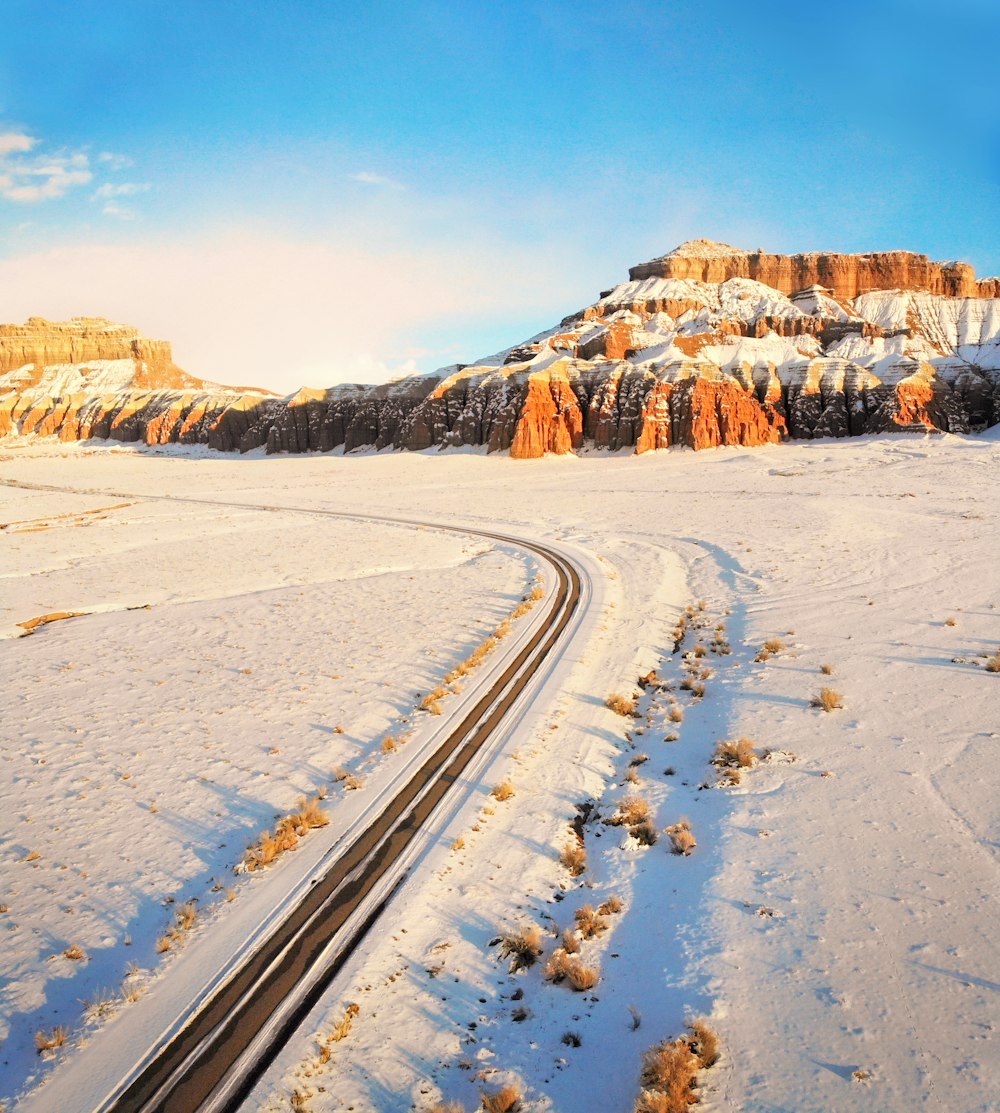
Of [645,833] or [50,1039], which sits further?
[645,833]

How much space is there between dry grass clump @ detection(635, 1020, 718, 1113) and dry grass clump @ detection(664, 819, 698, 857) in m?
2.71

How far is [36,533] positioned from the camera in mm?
37969

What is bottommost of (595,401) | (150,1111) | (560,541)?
(150,1111)

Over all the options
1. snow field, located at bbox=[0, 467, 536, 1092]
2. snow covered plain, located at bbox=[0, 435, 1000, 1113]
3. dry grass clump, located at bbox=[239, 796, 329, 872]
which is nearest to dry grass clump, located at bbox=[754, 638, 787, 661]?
snow covered plain, located at bbox=[0, 435, 1000, 1113]

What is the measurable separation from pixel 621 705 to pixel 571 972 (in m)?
6.83

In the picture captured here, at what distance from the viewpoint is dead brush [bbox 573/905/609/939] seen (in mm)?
7062

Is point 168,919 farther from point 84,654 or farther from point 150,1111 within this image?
point 84,654

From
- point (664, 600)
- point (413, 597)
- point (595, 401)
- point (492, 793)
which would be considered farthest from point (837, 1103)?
point (595, 401)

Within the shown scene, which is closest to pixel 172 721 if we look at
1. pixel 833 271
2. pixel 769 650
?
pixel 769 650

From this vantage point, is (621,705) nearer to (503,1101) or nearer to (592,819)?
(592,819)

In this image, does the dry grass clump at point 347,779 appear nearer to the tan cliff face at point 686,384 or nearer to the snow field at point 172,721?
the snow field at point 172,721

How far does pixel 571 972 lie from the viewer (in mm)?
6383

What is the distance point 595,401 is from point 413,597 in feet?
231

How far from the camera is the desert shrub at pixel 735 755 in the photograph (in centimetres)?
1034
